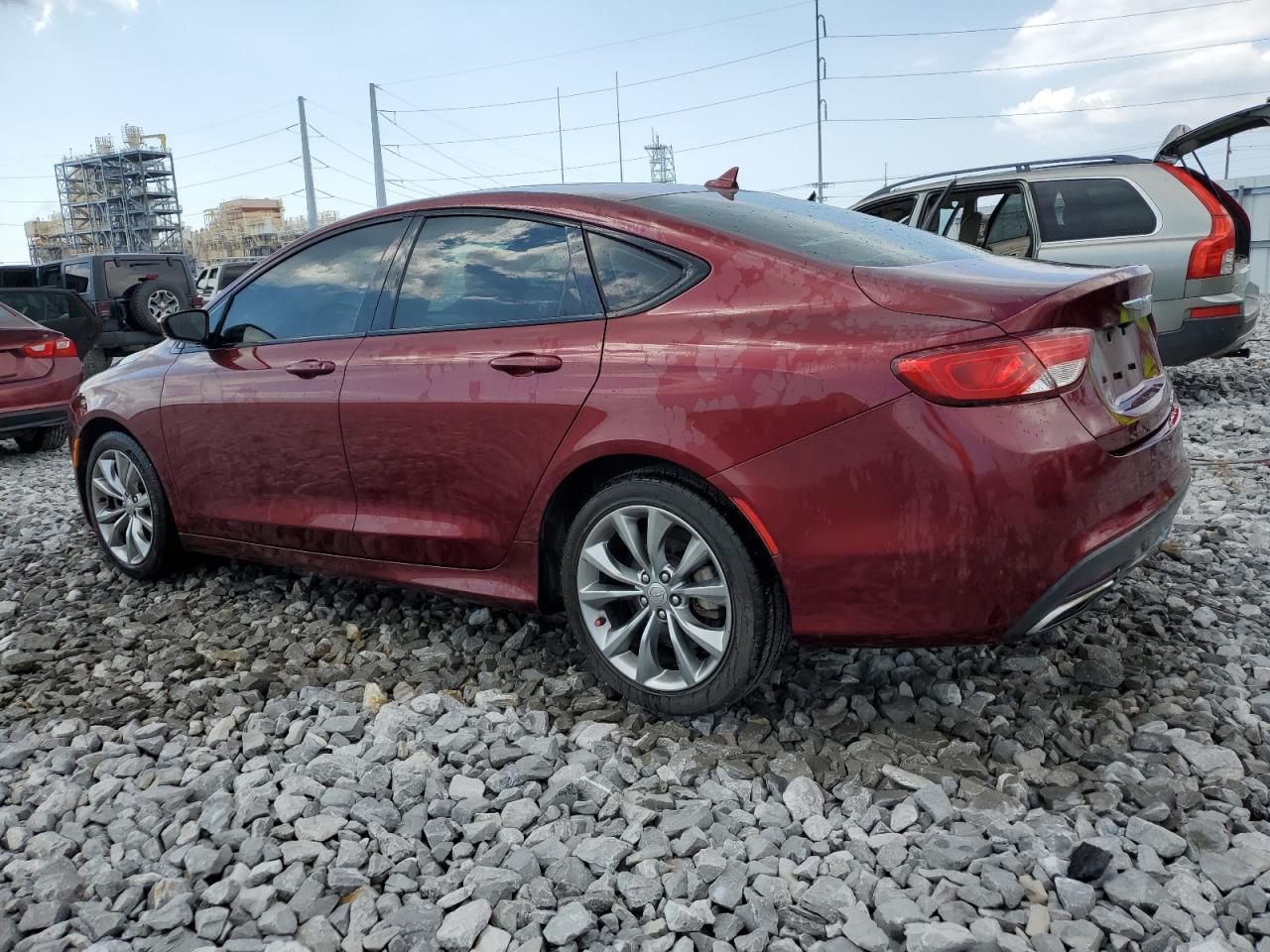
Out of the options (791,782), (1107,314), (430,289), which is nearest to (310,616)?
(430,289)

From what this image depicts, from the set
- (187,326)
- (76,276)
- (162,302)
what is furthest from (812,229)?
(76,276)

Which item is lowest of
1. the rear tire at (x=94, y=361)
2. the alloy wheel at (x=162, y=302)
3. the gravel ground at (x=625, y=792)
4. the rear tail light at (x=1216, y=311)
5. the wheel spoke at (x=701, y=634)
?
the gravel ground at (x=625, y=792)

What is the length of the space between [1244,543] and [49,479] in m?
7.75

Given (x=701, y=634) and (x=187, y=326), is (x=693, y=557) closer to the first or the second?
(x=701, y=634)

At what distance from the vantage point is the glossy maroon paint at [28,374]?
8.07 metres

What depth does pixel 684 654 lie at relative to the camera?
281 centimetres

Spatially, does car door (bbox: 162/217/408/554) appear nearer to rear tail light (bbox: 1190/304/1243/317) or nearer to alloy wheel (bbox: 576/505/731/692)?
alloy wheel (bbox: 576/505/731/692)

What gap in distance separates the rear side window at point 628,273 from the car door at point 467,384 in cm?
5

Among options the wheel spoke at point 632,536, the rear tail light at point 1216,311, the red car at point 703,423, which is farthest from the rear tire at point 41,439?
the rear tail light at point 1216,311

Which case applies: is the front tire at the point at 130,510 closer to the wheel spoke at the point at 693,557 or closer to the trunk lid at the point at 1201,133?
the wheel spoke at the point at 693,557

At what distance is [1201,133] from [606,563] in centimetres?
671

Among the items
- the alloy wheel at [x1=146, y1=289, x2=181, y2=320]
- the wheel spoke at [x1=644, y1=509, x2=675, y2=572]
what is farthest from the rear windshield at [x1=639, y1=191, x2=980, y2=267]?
the alloy wheel at [x1=146, y1=289, x2=181, y2=320]

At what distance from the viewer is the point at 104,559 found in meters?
4.93

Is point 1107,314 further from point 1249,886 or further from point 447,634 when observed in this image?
point 447,634
